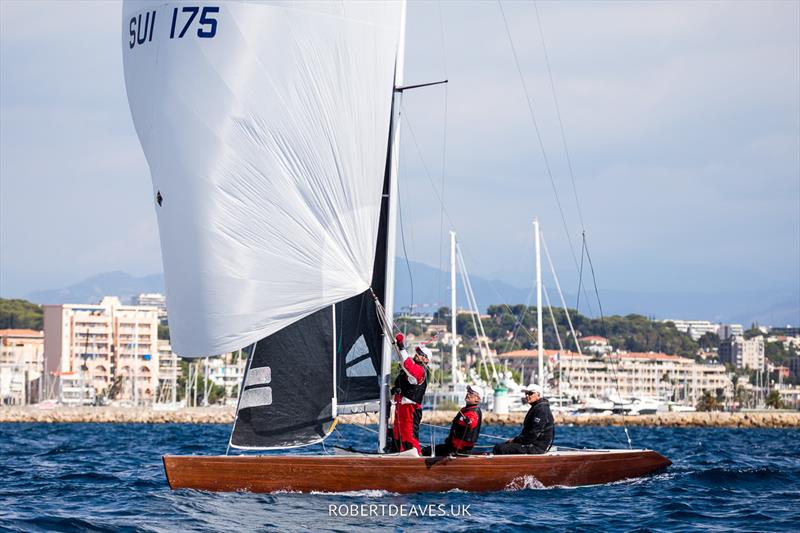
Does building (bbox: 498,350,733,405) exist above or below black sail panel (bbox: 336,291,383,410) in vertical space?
below

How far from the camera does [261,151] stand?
12953mm

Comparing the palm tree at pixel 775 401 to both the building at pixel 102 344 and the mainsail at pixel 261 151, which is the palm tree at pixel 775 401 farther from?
the mainsail at pixel 261 151

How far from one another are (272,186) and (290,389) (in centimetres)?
246

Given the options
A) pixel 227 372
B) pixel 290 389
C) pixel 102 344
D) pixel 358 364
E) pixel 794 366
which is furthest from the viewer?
pixel 794 366

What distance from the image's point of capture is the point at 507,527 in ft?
37.3

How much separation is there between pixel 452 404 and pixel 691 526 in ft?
192

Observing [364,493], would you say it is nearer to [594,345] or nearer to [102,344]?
[102,344]

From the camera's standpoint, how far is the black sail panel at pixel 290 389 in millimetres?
13805

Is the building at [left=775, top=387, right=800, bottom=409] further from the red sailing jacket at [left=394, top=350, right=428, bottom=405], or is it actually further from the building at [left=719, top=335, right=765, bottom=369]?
the red sailing jacket at [left=394, top=350, right=428, bottom=405]

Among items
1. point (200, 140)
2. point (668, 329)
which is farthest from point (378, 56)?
point (668, 329)

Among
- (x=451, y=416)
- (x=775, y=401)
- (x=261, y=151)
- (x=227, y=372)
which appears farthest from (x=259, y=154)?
(x=227, y=372)

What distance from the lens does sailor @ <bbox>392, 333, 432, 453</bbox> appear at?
13.5 metres

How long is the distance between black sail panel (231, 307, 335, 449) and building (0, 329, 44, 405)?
258 ft

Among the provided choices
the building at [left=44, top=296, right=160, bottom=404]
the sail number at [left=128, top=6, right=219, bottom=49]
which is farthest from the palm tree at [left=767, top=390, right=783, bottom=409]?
the sail number at [left=128, top=6, right=219, bottom=49]
